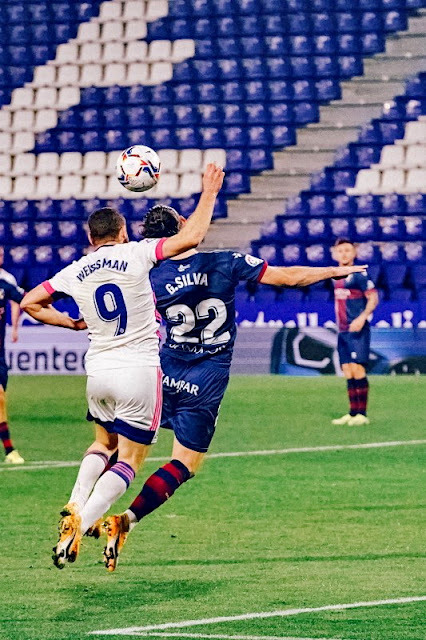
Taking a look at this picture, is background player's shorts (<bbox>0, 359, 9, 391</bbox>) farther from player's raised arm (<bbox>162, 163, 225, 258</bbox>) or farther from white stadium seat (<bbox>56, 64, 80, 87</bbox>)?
white stadium seat (<bbox>56, 64, 80, 87</bbox>)

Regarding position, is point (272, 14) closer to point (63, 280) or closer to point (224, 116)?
point (224, 116)

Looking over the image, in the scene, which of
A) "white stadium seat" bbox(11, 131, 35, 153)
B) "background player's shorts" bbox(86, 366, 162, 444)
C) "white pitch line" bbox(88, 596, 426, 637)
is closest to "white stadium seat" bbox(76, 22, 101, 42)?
"white stadium seat" bbox(11, 131, 35, 153)

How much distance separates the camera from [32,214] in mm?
25625

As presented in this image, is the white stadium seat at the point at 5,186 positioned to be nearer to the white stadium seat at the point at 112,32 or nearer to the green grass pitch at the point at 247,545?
the white stadium seat at the point at 112,32

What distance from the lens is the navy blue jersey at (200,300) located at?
7.30 meters

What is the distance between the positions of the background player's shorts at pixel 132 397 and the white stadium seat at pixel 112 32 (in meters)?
20.8

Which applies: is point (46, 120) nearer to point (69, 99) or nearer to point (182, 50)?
point (69, 99)

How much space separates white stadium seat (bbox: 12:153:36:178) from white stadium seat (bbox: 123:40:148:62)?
2870 mm

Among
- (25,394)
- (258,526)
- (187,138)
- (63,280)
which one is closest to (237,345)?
(25,394)

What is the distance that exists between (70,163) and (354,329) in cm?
1240

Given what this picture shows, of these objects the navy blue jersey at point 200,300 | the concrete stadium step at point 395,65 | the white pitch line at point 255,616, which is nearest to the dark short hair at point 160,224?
the navy blue jersey at point 200,300

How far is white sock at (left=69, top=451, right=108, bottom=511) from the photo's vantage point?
21.8ft

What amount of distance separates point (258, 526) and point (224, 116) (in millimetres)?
17652

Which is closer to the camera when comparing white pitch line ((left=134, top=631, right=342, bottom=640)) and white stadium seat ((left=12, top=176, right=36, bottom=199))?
white pitch line ((left=134, top=631, right=342, bottom=640))
